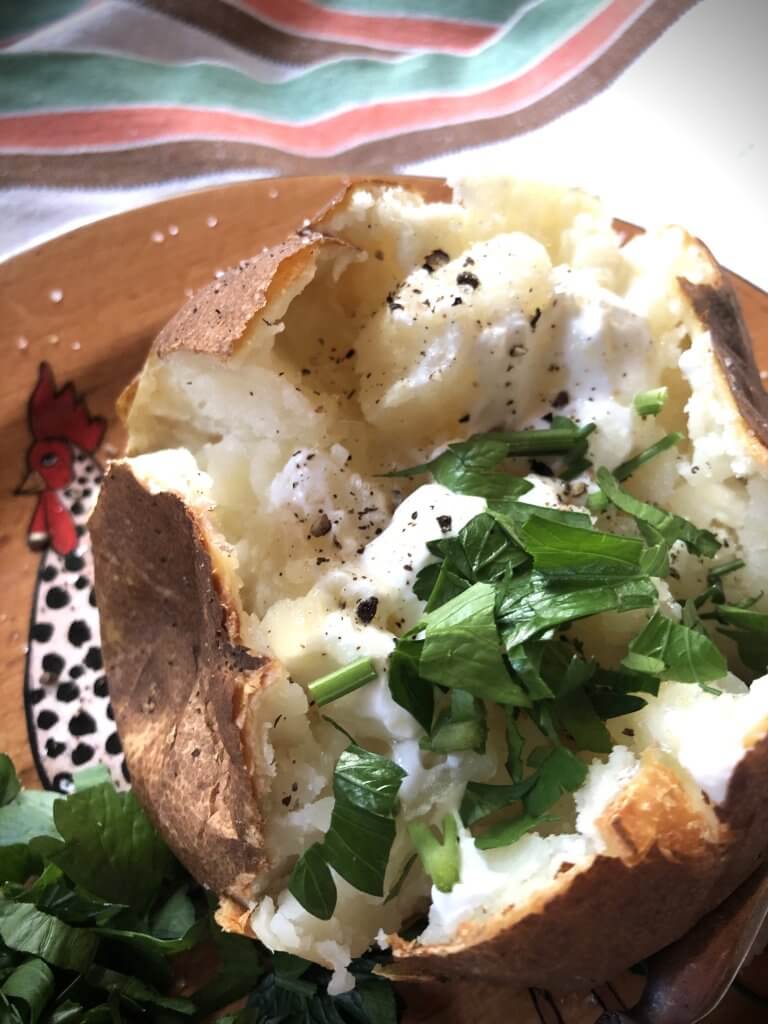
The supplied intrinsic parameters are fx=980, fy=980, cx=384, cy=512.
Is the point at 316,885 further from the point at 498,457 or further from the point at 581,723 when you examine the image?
the point at 498,457

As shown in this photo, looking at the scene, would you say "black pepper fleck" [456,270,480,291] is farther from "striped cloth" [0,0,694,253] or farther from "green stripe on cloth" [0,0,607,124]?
"green stripe on cloth" [0,0,607,124]

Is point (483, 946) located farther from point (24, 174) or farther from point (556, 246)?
point (24, 174)

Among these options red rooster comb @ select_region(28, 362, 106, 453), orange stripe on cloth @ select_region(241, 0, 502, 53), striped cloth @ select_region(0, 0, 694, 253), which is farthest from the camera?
orange stripe on cloth @ select_region(241, 0, 502, 53)

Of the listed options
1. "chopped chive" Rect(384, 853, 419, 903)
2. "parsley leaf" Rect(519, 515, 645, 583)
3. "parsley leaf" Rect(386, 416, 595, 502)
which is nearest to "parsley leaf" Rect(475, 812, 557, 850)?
"chopped chive" Rect(384, 853, 419, 903)

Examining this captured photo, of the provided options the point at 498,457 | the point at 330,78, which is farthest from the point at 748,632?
the point at 330,78

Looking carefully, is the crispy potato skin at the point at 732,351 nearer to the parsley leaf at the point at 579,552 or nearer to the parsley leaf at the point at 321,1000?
the parsley leaf at the point at 579,552
